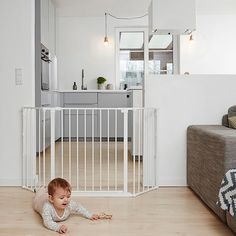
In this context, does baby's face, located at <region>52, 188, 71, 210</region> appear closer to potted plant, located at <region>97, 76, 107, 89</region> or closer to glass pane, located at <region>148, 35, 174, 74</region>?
potted plant, located at <region>97, 76, 107, 89</region>

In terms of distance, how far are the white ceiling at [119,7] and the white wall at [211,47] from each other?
244mm

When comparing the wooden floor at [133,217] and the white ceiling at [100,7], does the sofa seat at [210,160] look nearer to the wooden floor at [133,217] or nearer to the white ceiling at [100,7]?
the wooden floor at [133,217]

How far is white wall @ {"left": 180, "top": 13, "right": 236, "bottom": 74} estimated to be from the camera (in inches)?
312

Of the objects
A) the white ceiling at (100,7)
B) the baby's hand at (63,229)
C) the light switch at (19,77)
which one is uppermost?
the white ceiling at (100,7)

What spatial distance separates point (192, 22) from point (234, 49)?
4048 mm

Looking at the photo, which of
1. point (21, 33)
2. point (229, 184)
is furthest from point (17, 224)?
point (21, 33)

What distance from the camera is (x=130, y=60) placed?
8.22 meters

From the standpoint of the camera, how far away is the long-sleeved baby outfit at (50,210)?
229 centimetres

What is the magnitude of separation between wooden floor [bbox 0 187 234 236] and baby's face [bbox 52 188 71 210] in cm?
12

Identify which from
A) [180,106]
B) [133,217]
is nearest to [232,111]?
[180,106]

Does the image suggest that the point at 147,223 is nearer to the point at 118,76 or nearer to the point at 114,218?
the point at 114,218

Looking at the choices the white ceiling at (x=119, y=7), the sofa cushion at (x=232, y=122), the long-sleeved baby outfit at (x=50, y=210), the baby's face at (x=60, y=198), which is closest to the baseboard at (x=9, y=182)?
the long-sleeved baby outfit at (x=50, y=210)

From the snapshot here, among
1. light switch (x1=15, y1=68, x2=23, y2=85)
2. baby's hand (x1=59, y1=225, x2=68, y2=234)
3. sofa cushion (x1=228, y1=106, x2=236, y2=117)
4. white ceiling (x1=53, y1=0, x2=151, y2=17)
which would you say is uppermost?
white ceiling (x1=53, y1=0, x2=151, y2=17)

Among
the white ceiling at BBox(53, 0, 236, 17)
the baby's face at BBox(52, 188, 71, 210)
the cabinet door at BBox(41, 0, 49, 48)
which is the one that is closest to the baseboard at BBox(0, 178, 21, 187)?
the baby's face at BBox(52, 188, 71, 210)
